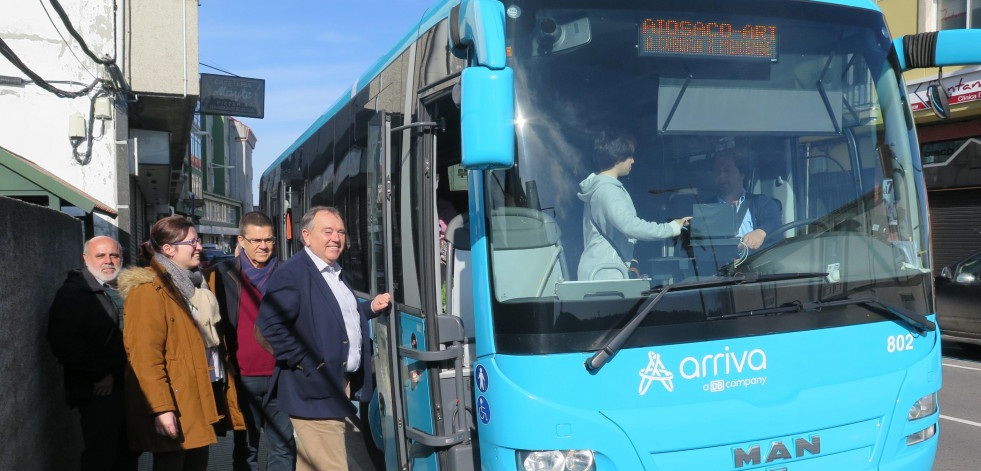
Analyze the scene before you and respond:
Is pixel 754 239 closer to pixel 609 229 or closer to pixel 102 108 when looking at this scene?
pixel 609 229

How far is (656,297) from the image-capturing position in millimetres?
3283

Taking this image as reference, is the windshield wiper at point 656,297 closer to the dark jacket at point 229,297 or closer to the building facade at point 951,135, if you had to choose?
the dark jacket at point 229,297

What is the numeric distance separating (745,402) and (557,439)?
2.83 ft

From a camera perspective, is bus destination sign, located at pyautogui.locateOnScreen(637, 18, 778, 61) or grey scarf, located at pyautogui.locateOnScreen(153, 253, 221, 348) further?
grey scarf, located at pyautogui.locateOnScreen(153, 253, 221, 348)

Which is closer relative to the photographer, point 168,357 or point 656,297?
point 656,297

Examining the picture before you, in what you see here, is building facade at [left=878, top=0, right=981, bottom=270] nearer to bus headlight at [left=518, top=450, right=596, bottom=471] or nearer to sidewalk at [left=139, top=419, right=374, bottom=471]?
sidewalk at [left=139, top=419, right=374, bottom=471]

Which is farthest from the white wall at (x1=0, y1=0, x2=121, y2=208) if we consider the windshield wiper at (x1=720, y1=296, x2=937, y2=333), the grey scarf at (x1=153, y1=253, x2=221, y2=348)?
the windshield wiper at (x1=720, y1=296, x2=937, y2=333)

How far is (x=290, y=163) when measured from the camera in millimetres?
10570

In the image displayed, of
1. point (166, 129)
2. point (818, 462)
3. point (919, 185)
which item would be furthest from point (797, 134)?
point (166, 129)

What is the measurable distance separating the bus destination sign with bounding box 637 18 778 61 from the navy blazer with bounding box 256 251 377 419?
2.18 metres

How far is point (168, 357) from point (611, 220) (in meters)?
2.51

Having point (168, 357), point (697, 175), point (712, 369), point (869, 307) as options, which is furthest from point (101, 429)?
point (869, 307)

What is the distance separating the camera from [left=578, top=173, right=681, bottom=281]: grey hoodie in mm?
3412

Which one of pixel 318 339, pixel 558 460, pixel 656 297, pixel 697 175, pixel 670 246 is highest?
pixel 697 175
